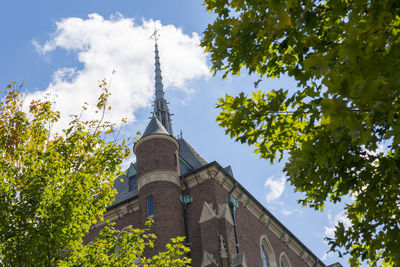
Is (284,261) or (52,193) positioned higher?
(284,261)

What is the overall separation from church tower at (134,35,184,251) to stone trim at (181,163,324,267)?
1.08 metres

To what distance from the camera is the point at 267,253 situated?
28875 millimetres

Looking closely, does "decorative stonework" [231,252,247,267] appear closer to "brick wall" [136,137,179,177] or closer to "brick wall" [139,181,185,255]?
"brick wall" [139,181,185,255]

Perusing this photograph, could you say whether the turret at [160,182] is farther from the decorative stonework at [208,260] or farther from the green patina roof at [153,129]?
the decorative stonework at [208,260]

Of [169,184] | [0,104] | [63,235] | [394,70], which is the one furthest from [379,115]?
[169,184]

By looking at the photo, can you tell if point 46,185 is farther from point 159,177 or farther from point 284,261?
point 284,261

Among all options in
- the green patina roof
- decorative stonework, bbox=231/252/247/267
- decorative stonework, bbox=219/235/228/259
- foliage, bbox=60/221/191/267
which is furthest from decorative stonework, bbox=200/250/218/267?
foliage, bbox=60/221/191/267

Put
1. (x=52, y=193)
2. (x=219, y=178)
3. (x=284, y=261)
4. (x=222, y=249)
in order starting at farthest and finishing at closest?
(x=284, y=261) → (x=219, y=178) → (x=222, y=249) → (x=52, y=193)

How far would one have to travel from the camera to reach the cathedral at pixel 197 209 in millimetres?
23469

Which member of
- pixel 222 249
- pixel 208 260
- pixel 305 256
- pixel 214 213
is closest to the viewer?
pixel 208 260

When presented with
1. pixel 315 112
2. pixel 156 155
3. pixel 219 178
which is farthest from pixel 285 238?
pixel 315 112

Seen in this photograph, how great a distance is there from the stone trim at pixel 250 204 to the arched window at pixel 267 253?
108cm

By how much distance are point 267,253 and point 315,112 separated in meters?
23.7

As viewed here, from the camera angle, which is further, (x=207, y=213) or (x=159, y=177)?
(x=159, y=177)
